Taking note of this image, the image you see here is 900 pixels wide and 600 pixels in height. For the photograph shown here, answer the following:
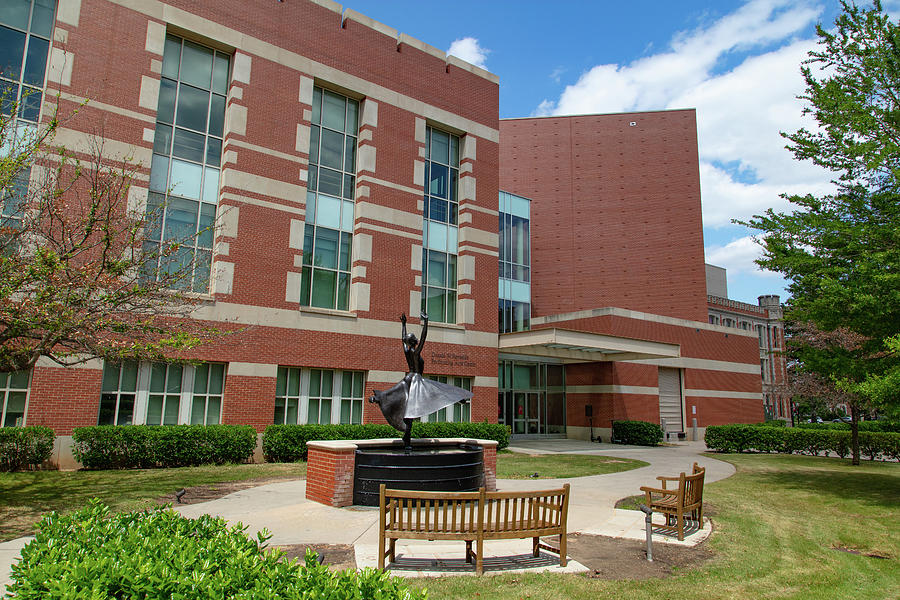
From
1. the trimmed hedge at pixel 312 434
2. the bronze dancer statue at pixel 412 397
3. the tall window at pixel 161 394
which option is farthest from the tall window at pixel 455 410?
the bronze dancer statue at pixel 412 397

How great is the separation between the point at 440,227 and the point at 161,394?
1236 centimetres

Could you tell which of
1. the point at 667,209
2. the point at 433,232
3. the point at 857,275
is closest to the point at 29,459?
the point at 433,232

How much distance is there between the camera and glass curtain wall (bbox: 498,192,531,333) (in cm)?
3103

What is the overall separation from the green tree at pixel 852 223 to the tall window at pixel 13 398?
19370 mm

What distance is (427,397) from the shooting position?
35.8 feet

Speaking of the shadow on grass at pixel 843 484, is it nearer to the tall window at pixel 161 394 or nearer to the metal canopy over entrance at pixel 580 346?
the metal canopy over entrance at pixel 580 346

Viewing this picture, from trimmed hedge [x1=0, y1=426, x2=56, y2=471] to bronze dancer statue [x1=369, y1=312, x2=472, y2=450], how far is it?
9.24 metres

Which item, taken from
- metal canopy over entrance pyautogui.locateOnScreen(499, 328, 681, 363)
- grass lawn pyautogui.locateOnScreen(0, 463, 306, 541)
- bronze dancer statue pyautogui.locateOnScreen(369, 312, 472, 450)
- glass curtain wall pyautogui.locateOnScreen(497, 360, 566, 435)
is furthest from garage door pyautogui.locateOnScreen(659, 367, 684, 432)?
bronze dancer statue pyautogui.locateOnScreen(369, 312, 472, 450)

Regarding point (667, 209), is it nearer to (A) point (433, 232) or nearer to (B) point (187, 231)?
(A) point (433, 232)

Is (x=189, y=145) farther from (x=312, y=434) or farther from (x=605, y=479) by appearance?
(x=605, y=479)

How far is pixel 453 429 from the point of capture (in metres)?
21.9

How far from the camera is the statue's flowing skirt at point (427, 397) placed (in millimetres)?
10672

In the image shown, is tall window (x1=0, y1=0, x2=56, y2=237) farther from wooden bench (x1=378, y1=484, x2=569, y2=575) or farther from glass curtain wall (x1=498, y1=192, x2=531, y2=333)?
glass curtain wall (x1=498, y1=192, x2=531, y2=333)

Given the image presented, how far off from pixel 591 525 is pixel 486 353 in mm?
15401
